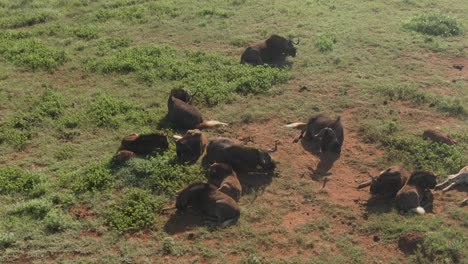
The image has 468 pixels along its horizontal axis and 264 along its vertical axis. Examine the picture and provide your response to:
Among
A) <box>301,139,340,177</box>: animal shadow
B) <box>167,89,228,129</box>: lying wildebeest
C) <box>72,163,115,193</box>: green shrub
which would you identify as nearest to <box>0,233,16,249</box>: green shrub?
<box>72,163,115,193</box>: green shrub

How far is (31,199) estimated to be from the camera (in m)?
8.67

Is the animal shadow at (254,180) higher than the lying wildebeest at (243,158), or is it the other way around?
the lying wildebeest at (243,158)

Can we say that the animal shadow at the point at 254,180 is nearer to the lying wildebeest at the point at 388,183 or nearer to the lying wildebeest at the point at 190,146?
the lying wildebeest at the point at 190,146

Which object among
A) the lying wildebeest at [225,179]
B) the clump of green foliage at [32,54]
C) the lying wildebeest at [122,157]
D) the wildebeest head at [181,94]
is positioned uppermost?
the clump of green foliage at [32,54]

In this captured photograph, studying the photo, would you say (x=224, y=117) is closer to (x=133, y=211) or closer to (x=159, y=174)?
(x=159, y=174)

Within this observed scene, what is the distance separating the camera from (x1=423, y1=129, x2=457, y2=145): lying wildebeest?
10305 millimetres

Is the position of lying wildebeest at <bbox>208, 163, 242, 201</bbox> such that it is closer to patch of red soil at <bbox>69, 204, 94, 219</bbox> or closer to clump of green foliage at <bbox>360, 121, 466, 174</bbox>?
patch of red soil at <bbox>69, 204, 94, 219</bbox>

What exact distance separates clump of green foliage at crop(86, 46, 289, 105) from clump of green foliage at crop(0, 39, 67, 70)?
0.89 metres

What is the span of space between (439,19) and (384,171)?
860cm

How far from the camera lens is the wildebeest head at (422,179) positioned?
881cm

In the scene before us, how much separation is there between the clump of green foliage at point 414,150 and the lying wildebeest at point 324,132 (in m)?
0.77

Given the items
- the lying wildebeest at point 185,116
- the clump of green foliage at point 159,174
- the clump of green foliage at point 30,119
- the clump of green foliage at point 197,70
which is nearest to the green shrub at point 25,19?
the clump of green foliage at point 197,70

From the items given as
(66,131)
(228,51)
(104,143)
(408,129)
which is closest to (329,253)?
(408,129)

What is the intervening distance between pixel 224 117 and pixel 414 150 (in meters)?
3.92
